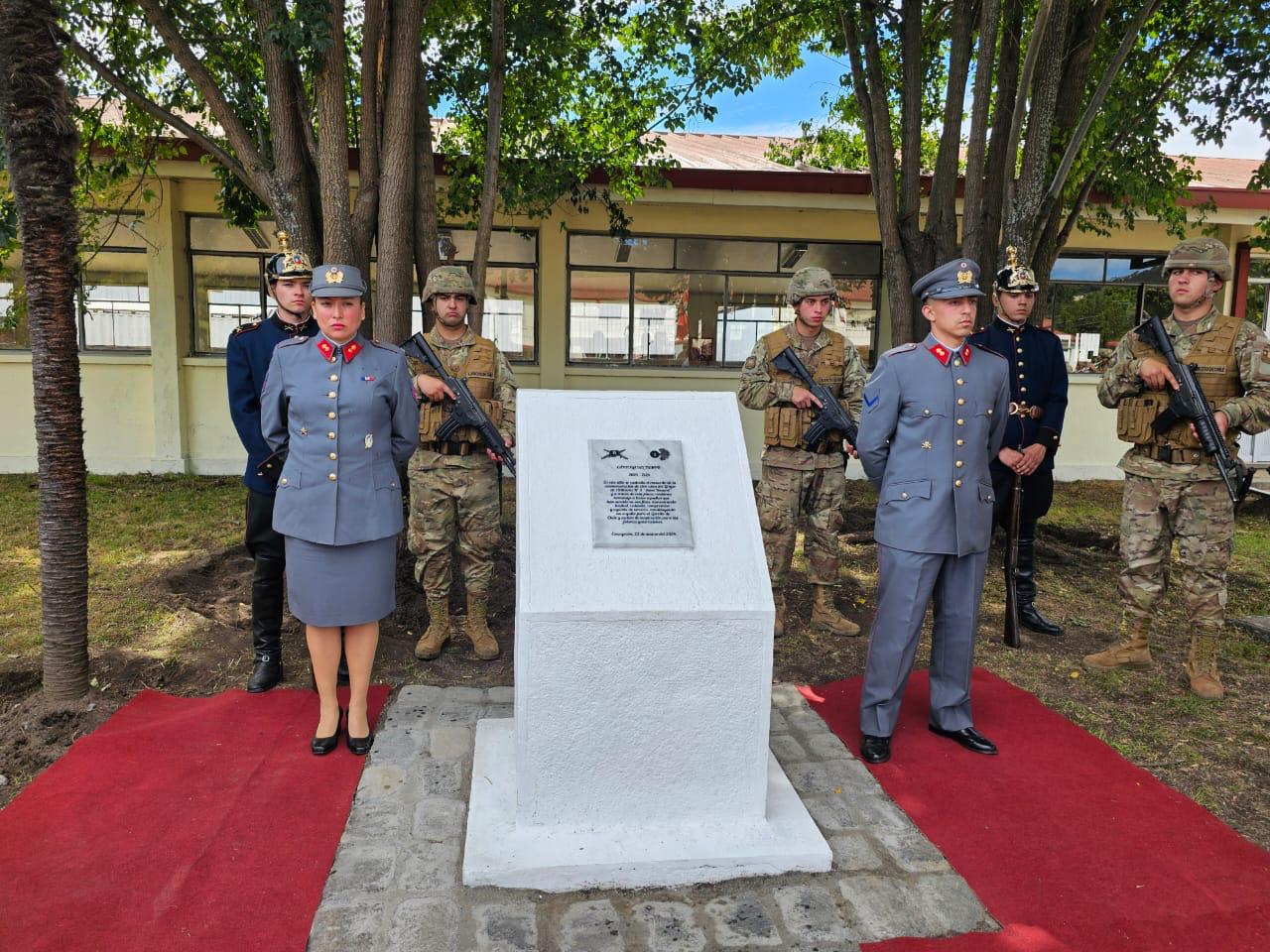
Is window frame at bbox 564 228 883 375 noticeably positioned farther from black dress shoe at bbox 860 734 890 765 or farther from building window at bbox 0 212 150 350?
black dress shoe at bbox 860 734 890 765

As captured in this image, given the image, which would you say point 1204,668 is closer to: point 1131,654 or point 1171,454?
point 1131,654

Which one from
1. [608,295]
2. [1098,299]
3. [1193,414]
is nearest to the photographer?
[1193,414]

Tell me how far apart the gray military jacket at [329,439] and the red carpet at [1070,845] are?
2189 millimetres

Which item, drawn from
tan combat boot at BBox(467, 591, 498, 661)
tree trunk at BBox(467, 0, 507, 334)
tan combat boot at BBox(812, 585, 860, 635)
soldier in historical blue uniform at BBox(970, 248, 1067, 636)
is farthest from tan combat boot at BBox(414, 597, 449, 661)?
soldier in historical blue uniform at BBox(970, 248, 1067, 636)

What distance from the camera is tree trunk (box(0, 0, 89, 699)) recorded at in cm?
335

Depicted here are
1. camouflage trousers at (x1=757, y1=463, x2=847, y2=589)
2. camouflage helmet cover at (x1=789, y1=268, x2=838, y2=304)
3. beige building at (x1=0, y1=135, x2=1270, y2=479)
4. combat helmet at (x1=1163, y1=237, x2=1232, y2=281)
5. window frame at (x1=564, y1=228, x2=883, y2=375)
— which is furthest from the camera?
window frame at (x1=564, y1=228, x2=883, y2=375)

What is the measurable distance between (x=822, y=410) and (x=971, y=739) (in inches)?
76.1

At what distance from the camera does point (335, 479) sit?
10.4 ft

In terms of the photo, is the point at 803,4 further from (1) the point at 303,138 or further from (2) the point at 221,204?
(2) the point at 221,204

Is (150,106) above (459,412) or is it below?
above

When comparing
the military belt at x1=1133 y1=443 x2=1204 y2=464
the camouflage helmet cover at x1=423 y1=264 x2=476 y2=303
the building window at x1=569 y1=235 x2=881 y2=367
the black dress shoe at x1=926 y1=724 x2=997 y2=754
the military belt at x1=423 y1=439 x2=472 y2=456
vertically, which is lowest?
Answer: the black dress shoe at x1=926 y1=724 x2=997 y2=754

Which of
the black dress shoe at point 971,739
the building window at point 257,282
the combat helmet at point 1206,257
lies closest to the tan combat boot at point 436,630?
the black dress shoe at point 971,739

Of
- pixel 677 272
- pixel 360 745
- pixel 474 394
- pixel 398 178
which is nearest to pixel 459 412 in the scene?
pixel 474 394

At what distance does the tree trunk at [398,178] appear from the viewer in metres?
5.12
